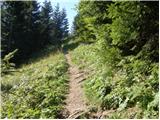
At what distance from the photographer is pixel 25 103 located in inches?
458

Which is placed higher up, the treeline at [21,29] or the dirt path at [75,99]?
the treeline at [21,29]

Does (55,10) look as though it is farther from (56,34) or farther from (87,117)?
(87,117)

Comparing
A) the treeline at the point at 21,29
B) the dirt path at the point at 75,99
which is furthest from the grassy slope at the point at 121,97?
the treeline at the point at 21,29

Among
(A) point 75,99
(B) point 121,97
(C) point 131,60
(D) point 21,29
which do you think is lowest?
(A) point 75,99

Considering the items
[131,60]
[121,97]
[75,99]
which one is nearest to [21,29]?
[75,99]

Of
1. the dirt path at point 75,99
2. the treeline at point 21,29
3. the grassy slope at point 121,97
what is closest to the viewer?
the grassy slope at point 121,97

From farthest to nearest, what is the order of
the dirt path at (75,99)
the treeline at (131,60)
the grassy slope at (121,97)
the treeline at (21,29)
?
the treeline at (21,29) < the dirt path at (75,99) < the treeline at (131,60) < the grassy slope at (121,97)

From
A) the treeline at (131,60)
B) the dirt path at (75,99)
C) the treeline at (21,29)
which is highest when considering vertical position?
the treeline at (21,29)

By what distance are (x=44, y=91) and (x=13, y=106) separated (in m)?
2.32

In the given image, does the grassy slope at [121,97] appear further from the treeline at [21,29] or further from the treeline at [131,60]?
the treeline at [21,29]

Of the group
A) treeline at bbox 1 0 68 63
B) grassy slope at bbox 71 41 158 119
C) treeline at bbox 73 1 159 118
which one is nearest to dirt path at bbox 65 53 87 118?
grassy slope at bbox 71 41 158 119

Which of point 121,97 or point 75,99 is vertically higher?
point 121,97

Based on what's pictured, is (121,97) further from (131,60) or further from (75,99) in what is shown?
(75,99)

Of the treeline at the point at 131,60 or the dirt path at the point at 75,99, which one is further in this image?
the dirt path at the point at 75,99
